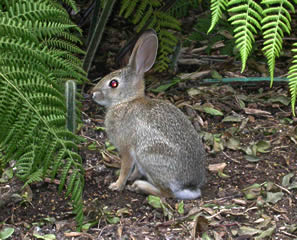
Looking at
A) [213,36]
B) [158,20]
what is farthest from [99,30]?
[213,36]

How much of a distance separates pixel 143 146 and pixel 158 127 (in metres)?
0.23

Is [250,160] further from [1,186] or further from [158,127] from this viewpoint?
[1,186]

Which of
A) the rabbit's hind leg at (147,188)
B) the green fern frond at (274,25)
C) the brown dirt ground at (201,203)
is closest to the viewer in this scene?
the green fern frond at (274,25)

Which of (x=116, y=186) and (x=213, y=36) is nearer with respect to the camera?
(x=116, y=186)

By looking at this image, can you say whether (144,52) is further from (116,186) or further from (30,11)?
(30,11)

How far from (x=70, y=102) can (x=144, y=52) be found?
52.6 inches

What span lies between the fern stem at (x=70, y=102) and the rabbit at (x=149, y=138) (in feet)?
2.71

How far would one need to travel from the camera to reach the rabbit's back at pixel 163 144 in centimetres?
478

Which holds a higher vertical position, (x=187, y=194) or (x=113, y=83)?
(x=113, y=83)

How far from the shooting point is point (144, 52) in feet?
17.6

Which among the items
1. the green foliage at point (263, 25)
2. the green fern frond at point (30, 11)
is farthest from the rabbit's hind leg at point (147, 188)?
the green foliage at point (263, 25)

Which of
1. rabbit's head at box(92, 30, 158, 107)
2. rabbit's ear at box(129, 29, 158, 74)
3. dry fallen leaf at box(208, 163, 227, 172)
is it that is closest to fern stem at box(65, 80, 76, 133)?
rabbit's head at box(92, 30, 158, 107)

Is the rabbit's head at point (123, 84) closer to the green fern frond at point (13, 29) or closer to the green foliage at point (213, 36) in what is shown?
the green foliage at point (213, 36)

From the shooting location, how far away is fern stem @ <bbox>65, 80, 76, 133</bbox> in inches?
167
